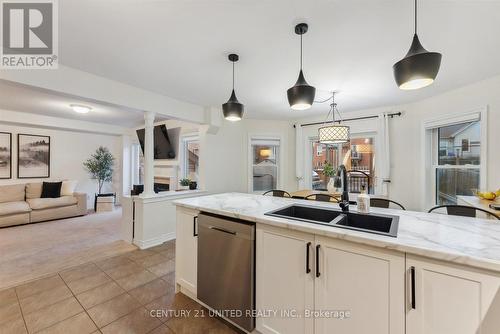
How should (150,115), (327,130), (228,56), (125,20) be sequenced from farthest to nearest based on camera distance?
(150,115) < (327,130) < (228,56) < (125,20)

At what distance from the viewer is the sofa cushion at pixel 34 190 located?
15.4 feet

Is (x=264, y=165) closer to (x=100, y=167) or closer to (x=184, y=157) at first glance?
(x=184, y=157)

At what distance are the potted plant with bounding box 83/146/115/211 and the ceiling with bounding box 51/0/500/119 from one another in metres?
4.16

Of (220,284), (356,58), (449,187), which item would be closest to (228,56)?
(356,58)

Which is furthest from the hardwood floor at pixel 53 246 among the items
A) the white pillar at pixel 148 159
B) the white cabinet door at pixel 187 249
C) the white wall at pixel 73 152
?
the white cabinet door at pixel 187 249

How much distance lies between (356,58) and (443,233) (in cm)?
179

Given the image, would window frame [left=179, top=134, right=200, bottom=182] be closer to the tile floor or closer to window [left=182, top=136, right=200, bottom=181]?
window [left=182, top=136, right=200, bottom=181]

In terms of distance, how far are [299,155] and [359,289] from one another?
12.3ft

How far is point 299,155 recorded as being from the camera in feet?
15.5

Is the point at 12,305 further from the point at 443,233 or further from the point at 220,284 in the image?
the point at 443,233

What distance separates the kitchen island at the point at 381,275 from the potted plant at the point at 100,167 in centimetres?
586

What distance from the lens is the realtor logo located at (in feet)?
5.05

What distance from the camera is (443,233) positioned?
3.80 ft

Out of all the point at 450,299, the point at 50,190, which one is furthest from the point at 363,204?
the point at 50,190
